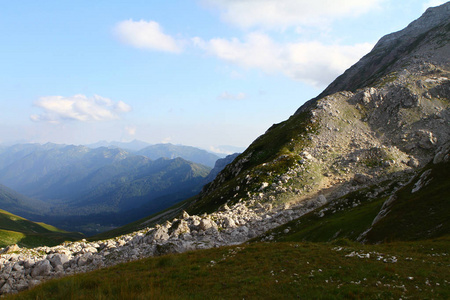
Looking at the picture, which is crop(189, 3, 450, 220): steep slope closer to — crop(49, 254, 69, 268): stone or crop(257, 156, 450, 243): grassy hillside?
crop(257, 156, 450, 243): grassy hillside

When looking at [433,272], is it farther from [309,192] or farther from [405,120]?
[405,120]

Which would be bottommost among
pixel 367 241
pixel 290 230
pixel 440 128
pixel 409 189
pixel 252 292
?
pixel 290 230

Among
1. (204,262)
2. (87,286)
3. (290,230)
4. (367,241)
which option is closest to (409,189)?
(367,241)

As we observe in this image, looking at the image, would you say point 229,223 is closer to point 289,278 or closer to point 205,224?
point 205,224

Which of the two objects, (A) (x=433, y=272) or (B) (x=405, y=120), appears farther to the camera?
(B) (x=405, y=120)

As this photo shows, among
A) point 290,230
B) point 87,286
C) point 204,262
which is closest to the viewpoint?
point 87,286

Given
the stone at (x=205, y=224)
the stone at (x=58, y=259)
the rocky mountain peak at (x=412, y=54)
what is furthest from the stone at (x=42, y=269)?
the rocky mountain peak at (x=412, y=54)

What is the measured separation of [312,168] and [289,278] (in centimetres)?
5041

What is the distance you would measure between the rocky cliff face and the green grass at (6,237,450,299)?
14.9 meters

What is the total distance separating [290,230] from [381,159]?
36.7 meters

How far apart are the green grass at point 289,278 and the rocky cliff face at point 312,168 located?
14.9 meters

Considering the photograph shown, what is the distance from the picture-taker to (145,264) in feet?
71.6

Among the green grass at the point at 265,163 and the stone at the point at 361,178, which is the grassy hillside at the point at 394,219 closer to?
the stone at the point at 361,178

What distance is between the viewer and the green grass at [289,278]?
1225cm
